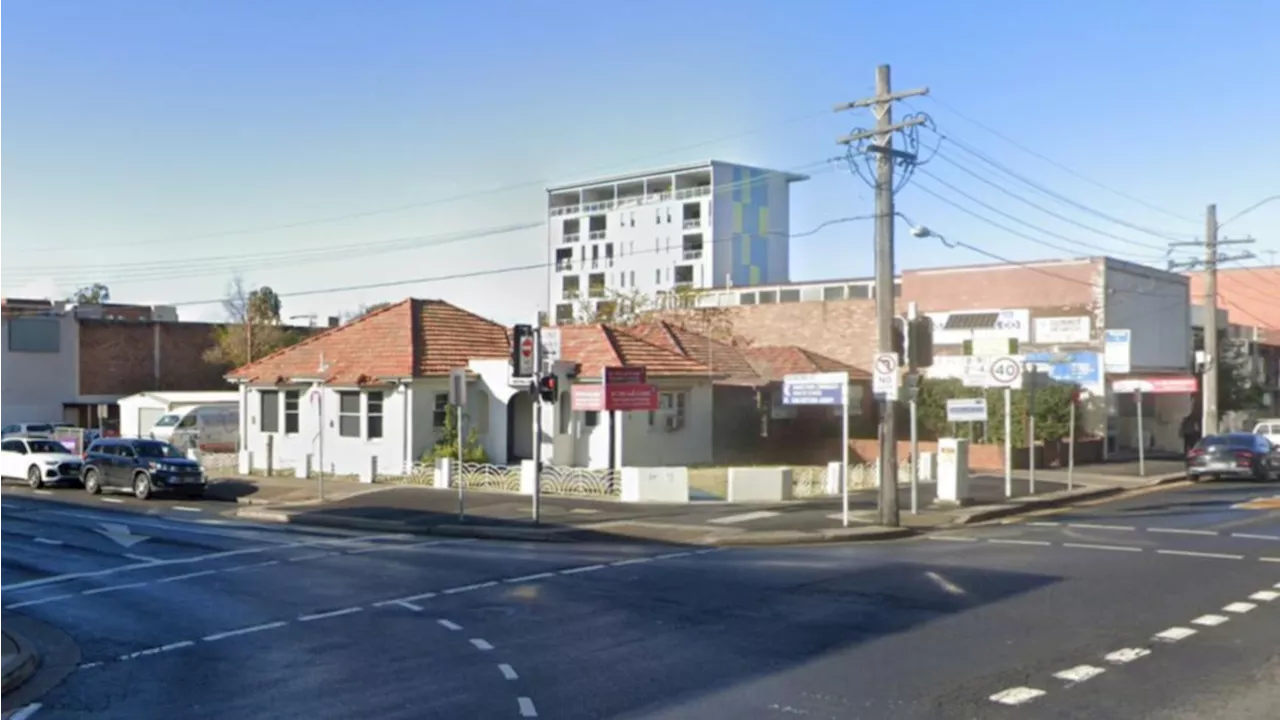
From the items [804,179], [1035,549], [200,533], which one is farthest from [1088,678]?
[804,179]

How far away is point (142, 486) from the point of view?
32281 mm

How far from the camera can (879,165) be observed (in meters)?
23.5

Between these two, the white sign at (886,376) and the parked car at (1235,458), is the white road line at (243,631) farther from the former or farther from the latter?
the parked car at (1235,458)

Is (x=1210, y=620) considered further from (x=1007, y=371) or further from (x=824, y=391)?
(x=1007, y=371)

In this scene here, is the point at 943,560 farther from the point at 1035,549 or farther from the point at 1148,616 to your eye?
the point at 1148,616

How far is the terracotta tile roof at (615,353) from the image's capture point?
36.1 metres

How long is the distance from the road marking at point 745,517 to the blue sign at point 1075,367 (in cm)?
1498

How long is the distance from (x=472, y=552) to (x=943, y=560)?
7555mm

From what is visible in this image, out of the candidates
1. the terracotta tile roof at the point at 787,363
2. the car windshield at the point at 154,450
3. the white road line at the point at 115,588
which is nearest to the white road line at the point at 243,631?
the white road line at the point at 115,588

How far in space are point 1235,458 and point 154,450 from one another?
101 ft

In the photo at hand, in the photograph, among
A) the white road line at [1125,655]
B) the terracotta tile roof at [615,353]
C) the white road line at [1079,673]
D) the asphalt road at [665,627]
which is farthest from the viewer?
the terracotta tile roof at [615,353]

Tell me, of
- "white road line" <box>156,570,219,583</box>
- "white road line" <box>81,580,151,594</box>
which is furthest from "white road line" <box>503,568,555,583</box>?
"white road line" <box>81,580,151,594</box>

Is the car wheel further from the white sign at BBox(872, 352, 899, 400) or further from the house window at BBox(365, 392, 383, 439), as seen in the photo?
the white sign at BBox(872, 352, 899, 400)

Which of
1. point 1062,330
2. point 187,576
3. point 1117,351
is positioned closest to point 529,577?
point 187,576
